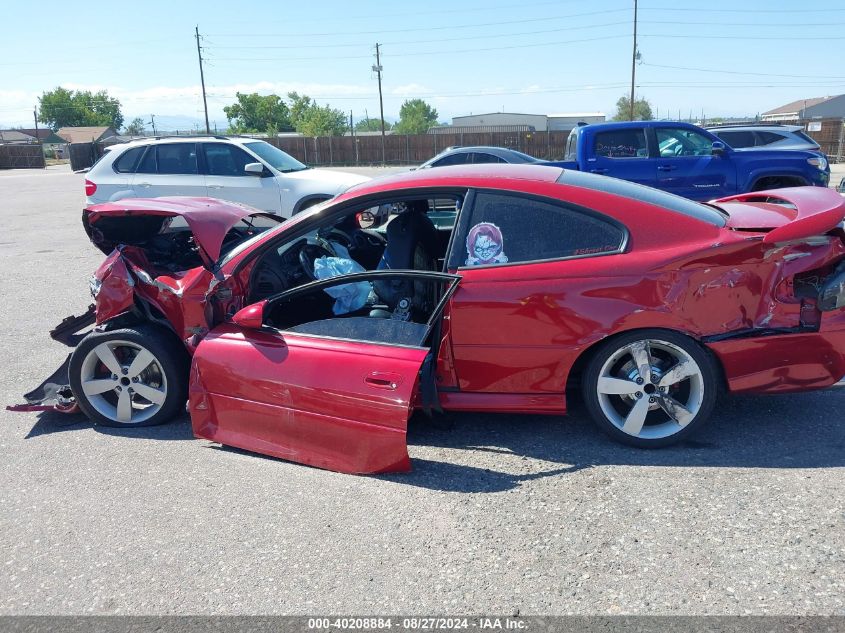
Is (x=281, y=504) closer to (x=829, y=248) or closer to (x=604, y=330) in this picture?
(x=604, y=330)

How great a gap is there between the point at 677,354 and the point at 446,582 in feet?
5.98

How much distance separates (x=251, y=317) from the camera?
3885mm

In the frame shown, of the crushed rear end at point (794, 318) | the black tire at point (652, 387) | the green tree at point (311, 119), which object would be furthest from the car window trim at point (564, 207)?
the green tree at point (311, 119)

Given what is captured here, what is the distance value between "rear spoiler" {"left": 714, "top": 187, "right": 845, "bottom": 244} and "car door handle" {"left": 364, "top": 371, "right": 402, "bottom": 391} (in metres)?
2.10

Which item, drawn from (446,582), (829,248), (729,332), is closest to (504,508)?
(446,582)

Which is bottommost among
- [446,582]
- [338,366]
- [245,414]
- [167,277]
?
[446,582]

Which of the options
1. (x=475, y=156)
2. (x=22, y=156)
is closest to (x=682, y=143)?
(x=475, y=156)

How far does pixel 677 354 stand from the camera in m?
3.61

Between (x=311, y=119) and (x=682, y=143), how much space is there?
77807 mm

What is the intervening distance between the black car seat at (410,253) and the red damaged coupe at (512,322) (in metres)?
0.02

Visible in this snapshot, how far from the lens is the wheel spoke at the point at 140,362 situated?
4211 millimetres

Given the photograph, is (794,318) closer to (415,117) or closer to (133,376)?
(133,376)

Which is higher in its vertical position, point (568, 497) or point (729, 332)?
point (729, 332)

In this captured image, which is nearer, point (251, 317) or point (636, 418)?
point (636, 418)
